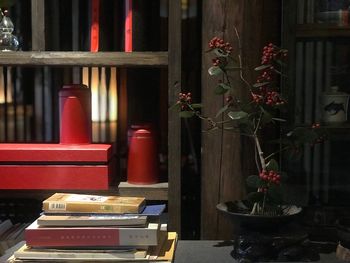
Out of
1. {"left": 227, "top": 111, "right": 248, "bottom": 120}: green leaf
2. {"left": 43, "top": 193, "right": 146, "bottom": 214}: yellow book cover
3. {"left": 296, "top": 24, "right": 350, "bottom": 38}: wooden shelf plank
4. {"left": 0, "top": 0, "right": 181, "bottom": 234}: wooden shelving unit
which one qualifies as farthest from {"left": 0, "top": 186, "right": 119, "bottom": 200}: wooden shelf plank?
{"left": 296, "top": 24, "right": 350, "bottom": 38}: wooden shelf plank

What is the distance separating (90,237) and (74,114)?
1.76 ft

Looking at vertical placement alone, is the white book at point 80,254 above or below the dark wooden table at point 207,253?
above

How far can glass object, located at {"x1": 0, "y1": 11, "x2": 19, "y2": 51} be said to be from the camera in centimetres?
197

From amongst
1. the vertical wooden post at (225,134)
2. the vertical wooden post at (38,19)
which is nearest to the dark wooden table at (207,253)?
the vertical wooden post at (225,134)

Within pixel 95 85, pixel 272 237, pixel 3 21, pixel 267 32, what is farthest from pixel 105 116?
pixel 272 237

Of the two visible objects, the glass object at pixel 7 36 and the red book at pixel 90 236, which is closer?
the red book at pixel 90 236

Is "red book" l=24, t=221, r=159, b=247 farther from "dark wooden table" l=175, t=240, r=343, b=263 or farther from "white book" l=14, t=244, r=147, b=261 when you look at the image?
"dark wooden table" l=175, t=240, r=343, b=263

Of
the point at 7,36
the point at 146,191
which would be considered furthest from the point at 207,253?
the point at 7,36

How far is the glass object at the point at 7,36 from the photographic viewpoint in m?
1.97

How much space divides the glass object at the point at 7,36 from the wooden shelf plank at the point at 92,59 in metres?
0.10

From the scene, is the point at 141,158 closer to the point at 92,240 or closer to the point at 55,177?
the point at 55,177

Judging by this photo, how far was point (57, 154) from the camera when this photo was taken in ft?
6.21

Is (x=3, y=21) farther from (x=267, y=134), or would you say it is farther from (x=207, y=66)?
(x=267, y=134)

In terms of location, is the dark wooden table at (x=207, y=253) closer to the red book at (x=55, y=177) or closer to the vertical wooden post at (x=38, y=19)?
the red book at (x=55, y=177)
